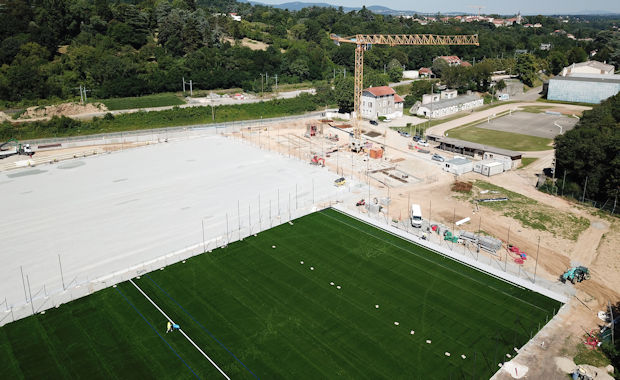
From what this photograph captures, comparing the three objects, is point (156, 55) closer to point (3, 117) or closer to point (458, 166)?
point (3, 117)

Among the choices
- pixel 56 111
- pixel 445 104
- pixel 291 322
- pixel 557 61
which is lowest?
pixel 291 322

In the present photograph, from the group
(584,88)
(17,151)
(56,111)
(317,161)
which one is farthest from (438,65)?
(17,151)

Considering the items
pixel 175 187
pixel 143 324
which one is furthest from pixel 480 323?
pixel 175 187

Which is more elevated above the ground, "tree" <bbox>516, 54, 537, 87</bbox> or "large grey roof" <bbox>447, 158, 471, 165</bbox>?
"tree" <bbox>516, 54, 537, 87</bbox>

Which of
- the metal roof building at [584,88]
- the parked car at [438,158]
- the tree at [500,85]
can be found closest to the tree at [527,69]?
the tree at [500,85]

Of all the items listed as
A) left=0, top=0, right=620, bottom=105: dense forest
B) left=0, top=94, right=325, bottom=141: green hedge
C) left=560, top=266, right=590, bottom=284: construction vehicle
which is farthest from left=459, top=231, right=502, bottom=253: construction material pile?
left=0, top=0, right=620, bottom=105: dense forest

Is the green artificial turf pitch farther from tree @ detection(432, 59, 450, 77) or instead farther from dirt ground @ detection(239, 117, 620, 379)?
tree @ detection(432, 59, 450, 77)

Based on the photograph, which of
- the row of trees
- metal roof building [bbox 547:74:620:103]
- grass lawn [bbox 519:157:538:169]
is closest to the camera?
the row of trees
